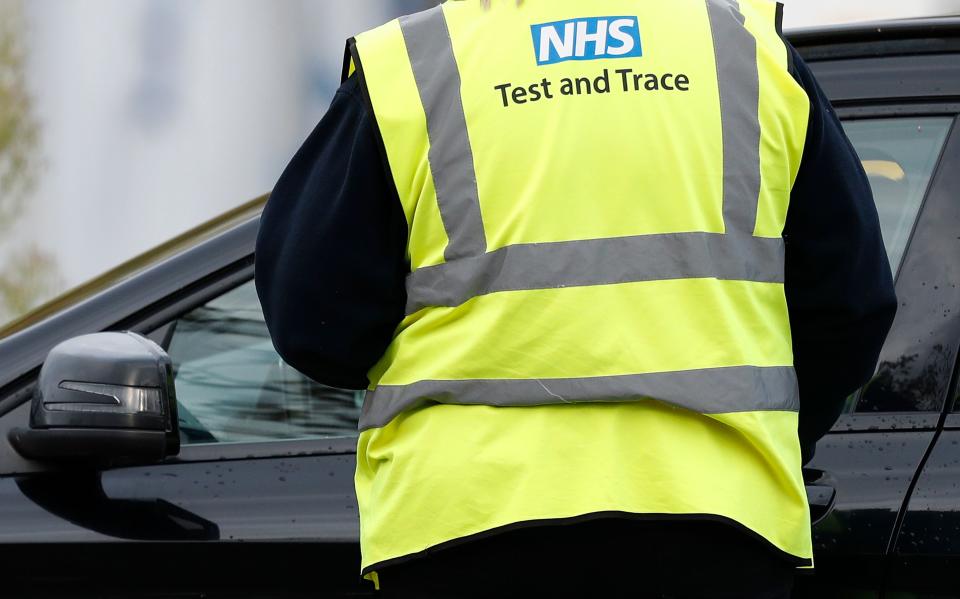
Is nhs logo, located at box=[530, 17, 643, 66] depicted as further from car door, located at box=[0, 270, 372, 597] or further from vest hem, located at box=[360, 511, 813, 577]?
car door, located at box=[0, 270, 372, 597]

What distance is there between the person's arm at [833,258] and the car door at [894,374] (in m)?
0.33

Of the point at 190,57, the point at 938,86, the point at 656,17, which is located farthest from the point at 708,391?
the point at 190,57

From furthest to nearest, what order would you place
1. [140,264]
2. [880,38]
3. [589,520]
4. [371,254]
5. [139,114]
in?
[139,114]
[140,264]
[880,38]
[371,254]
[589,520]

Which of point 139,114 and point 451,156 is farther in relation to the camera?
point 139,114

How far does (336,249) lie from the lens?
5.13ft

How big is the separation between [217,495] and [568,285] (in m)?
0.87

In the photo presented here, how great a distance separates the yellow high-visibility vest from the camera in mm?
1484

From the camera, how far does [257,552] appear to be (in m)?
2.07

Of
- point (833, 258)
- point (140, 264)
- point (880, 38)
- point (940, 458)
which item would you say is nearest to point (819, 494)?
point (940, 458)

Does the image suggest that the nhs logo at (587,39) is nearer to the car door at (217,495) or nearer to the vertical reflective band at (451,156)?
the vertical reflective band at (451,156)

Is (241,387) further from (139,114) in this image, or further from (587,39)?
(139,114)

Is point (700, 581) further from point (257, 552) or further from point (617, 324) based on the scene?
point (257, 552)

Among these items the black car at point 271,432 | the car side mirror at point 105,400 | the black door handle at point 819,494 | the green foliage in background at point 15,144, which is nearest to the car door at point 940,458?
the black car at point 271,432

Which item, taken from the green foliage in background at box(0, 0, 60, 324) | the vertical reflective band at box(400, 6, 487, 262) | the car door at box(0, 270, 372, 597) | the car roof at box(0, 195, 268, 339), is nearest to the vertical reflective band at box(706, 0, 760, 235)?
the vertical reflective band at box(400, 6, 487, 262)
